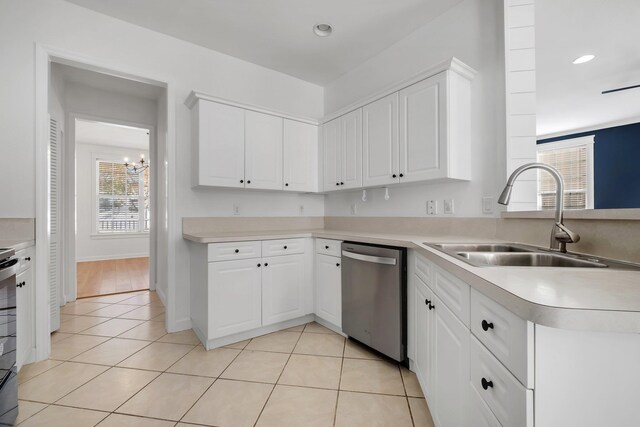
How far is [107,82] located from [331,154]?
2875mm

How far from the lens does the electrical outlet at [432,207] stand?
2368mm

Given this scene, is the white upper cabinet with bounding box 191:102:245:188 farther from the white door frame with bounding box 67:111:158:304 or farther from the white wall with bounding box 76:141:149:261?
→ the white wall with bounding box 76:141:149:261

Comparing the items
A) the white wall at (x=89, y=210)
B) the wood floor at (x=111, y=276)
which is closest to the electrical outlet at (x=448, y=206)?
the wood floor at (x=111, y=276)

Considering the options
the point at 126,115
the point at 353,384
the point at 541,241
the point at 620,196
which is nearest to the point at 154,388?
the point at 353,384

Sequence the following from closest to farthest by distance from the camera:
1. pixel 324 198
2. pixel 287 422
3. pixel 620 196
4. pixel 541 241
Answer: pixel 287 422
pixel 541 241
pixel 324 198
pixel 620 196

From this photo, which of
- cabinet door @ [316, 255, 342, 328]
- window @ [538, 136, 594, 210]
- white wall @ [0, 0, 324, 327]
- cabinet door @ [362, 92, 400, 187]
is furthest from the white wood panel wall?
window @ [538, 136, 594, 210]

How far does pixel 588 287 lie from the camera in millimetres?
727

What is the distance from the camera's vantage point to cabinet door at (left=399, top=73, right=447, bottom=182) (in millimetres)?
2053

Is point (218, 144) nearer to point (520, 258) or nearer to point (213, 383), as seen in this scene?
point (213, 383)

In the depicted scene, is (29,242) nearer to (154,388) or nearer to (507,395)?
(154,388)

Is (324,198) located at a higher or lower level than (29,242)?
higher

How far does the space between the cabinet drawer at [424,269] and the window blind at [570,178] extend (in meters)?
5.15

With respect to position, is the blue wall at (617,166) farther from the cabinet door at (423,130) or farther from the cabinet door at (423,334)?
the cabinet door at (423,334)

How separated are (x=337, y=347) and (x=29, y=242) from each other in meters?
2.35
